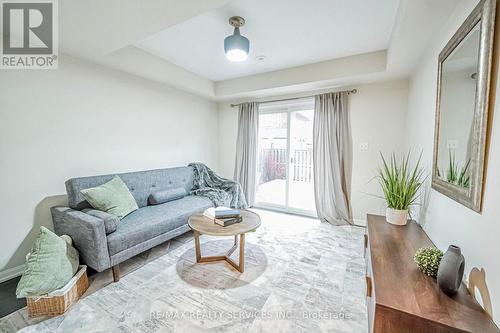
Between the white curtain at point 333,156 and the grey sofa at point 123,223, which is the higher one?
the white curtain at point 333,156

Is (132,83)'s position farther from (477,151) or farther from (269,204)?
(477,151)

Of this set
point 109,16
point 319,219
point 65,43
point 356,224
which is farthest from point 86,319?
point 356,224

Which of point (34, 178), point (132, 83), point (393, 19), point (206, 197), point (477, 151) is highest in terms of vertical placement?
point (393, 19)

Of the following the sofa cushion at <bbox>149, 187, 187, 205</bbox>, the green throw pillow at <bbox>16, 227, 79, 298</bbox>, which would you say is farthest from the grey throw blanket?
the green throw pillow at <bbox>16, 227, 79, 298</bbox>

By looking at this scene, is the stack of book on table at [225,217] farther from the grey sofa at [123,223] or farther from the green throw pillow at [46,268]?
the green throw pillow at [46,268]

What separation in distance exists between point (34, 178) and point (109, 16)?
171 centimetres

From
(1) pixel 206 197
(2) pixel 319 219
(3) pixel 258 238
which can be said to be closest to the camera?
(3) pixel 258 238

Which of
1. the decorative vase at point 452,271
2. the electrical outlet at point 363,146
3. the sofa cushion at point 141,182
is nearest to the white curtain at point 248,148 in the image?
the sofa cushion at point 141,182

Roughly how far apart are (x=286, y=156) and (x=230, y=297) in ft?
8.61

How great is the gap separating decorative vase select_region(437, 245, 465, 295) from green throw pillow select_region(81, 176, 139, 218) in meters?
2.58

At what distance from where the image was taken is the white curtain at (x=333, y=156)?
3.18 m

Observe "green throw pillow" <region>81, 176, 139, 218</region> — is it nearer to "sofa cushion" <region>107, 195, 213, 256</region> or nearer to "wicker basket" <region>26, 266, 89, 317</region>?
"sofa cushion" <region>107, 195, 213, 256</region>

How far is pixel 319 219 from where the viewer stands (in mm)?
3436

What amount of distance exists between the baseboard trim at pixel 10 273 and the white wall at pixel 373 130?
4044 millimetres
